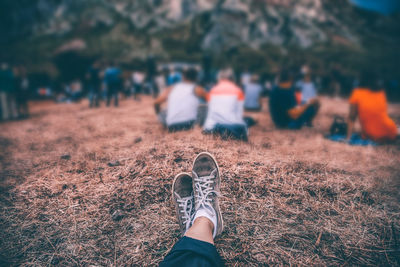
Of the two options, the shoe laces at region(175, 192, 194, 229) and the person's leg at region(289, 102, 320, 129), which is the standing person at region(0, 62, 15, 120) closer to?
the shoe laces at region(175, 192, 194, 229)

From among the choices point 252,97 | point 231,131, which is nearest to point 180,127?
point 231,131

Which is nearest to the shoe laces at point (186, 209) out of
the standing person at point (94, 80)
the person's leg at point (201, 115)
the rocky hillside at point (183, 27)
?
the person's leg at point (201, 115)

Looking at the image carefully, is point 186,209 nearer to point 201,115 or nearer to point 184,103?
point 184,103

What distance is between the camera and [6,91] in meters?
6.89

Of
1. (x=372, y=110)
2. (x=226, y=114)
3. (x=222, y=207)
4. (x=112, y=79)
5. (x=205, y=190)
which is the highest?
(x=112, y=79)

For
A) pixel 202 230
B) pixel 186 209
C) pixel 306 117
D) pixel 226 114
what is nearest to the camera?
pixel 202 230

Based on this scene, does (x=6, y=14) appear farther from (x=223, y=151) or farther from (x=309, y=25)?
(x=309, y=25)

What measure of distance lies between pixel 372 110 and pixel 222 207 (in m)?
3.47

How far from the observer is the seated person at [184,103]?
3.93 metres

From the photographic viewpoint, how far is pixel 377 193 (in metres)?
2.16

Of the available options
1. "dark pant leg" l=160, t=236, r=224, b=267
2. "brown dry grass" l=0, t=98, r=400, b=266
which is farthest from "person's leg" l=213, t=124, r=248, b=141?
"dark pant leg" l=160, t=236, r=224, b=267

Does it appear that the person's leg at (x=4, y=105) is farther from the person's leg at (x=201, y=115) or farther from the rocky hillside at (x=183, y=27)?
the rocky hillside at (x=183, y=27)

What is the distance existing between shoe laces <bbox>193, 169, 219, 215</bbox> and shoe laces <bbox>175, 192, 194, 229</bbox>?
9 centimetres

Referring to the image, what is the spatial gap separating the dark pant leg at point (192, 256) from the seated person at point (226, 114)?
6.46 feet
